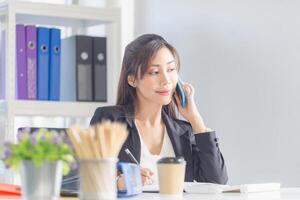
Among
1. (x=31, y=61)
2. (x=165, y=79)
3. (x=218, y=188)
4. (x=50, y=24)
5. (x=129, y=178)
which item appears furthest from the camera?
(x=50, y=24)

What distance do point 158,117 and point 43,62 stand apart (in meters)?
0.75

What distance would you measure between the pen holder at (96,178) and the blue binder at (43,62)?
6.21 ft

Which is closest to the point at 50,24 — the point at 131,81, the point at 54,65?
the point at 54,65

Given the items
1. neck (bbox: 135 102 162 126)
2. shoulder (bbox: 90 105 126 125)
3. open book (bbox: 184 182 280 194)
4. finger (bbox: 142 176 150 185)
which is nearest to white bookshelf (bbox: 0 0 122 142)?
shoulder (bbox: 90 105 126 125)

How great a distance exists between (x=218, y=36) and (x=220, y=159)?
787 mm

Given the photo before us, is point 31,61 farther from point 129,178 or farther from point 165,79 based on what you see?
point 129,178

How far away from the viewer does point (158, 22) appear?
3.45 m

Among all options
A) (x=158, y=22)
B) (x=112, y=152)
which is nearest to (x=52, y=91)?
(x=158, y=22)

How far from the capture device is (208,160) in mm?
2418

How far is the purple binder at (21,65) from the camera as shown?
296cm

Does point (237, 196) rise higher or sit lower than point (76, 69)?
lower

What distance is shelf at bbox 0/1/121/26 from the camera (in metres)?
3.01

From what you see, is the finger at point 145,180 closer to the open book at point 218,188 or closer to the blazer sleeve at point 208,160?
the open book at point 218,188

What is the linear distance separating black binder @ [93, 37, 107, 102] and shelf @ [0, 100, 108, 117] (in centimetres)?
5
